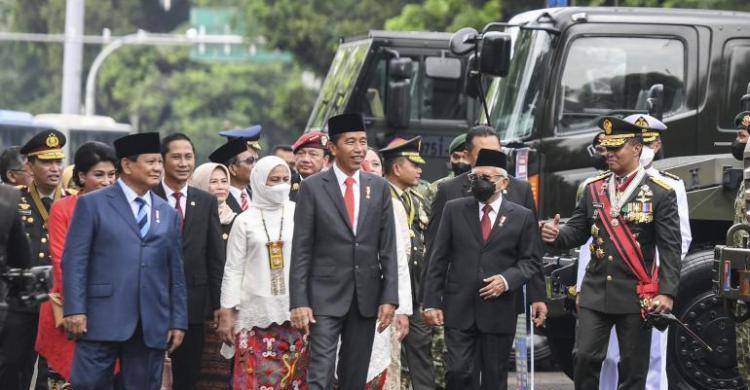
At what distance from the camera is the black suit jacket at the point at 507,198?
1092 cm

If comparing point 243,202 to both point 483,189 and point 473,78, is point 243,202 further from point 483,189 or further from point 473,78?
point 473,78

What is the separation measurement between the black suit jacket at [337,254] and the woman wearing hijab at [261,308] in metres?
0.43

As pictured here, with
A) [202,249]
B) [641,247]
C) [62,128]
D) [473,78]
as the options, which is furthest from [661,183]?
[62,128]

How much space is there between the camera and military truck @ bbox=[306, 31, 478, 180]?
1967cm

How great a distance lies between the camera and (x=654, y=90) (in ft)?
46.9

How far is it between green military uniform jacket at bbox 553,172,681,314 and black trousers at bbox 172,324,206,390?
8.20ft

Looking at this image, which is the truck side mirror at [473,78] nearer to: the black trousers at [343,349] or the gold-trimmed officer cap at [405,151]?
the gold-trimmed officer cap at [405,151]

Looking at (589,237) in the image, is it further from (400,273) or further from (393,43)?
(393,43)

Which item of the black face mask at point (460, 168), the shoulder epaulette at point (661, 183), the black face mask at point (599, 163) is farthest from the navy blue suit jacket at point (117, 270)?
the black face mask at point (599, 163)

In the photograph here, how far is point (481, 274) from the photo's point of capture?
425 inches

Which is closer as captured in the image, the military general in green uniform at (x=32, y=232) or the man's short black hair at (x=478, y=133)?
the military general in green uniform at (x=32, y=232)

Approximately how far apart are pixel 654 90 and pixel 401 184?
302 centimetres

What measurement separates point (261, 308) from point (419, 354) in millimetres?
1731

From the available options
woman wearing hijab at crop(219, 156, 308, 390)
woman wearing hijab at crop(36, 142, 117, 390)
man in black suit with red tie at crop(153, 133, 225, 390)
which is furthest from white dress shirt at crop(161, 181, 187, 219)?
woman wearing hijab at crop(219, 156, 308, 390)
